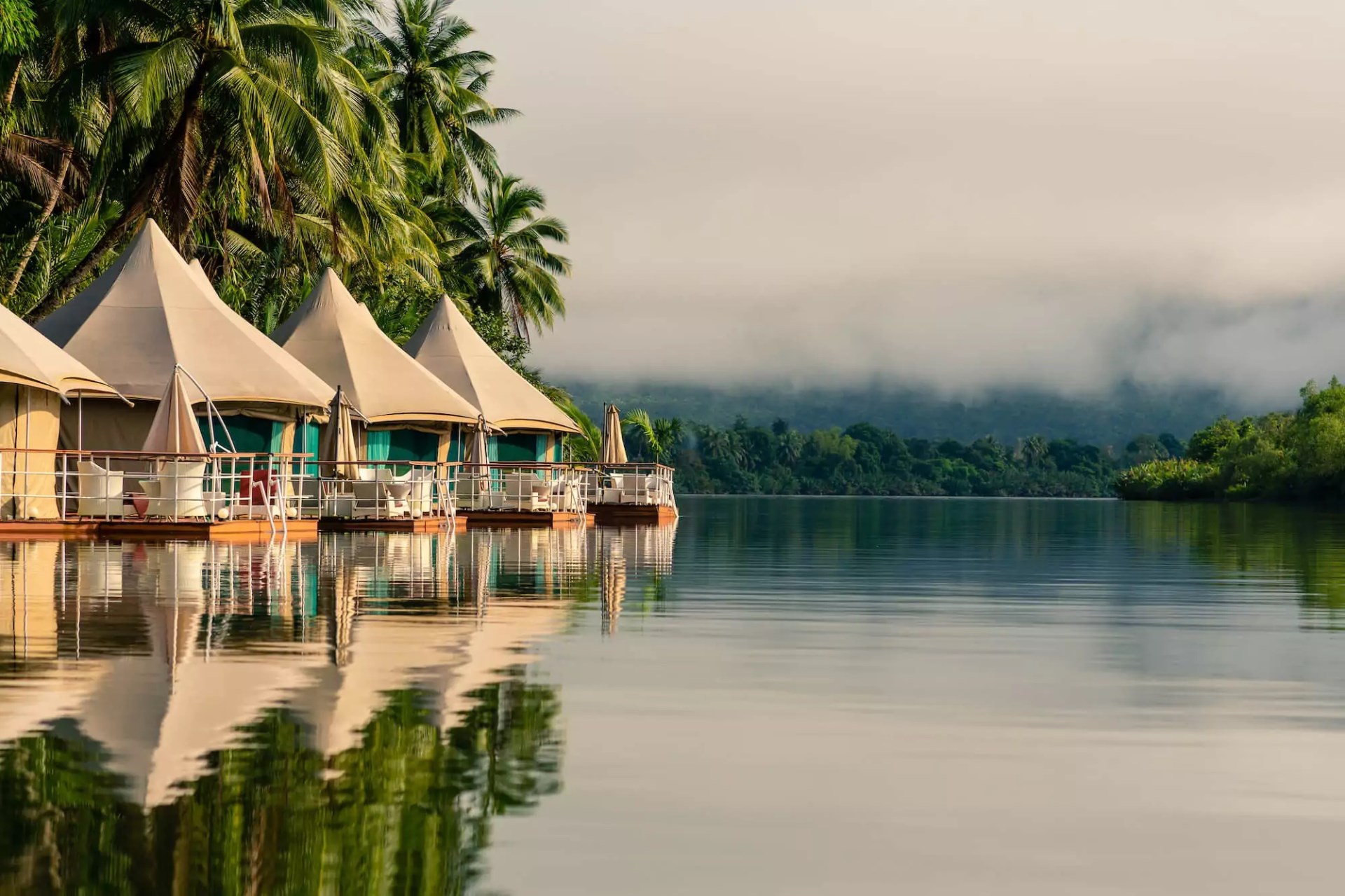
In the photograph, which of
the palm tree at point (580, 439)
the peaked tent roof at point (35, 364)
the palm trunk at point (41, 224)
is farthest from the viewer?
the palm tree at point (580, 439)

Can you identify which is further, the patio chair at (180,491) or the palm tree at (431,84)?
the palm tree at (431,84)

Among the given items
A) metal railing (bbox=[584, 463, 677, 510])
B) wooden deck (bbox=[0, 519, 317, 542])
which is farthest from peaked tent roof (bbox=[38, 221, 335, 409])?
metal railing (bbox=[584, 463, 677, 510])

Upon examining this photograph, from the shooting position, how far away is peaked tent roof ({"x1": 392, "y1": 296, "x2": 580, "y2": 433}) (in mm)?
41438

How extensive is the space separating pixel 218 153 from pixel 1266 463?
318 feet

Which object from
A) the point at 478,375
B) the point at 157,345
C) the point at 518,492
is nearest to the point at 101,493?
the point at 157,345

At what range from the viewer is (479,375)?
42.1m

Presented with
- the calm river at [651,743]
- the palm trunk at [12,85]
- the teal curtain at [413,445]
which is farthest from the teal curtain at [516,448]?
the calm river at [651,743]

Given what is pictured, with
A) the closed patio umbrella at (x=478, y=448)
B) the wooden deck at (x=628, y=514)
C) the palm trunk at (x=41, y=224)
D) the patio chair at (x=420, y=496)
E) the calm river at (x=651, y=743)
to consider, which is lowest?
the calm river at (x=651, y=743)

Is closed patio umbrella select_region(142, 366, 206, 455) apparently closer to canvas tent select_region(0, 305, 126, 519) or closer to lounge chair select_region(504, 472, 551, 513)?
canvas tent select_region(0, 305, 126, 519)

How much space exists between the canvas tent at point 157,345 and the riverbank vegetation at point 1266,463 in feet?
292

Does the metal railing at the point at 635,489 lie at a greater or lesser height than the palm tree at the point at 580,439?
lesser

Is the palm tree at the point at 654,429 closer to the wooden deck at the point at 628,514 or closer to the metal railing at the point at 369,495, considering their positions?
the wooden deck at the point at 628,514

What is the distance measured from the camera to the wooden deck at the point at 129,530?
77.0 feet

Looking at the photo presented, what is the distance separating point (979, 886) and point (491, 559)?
1652cm
